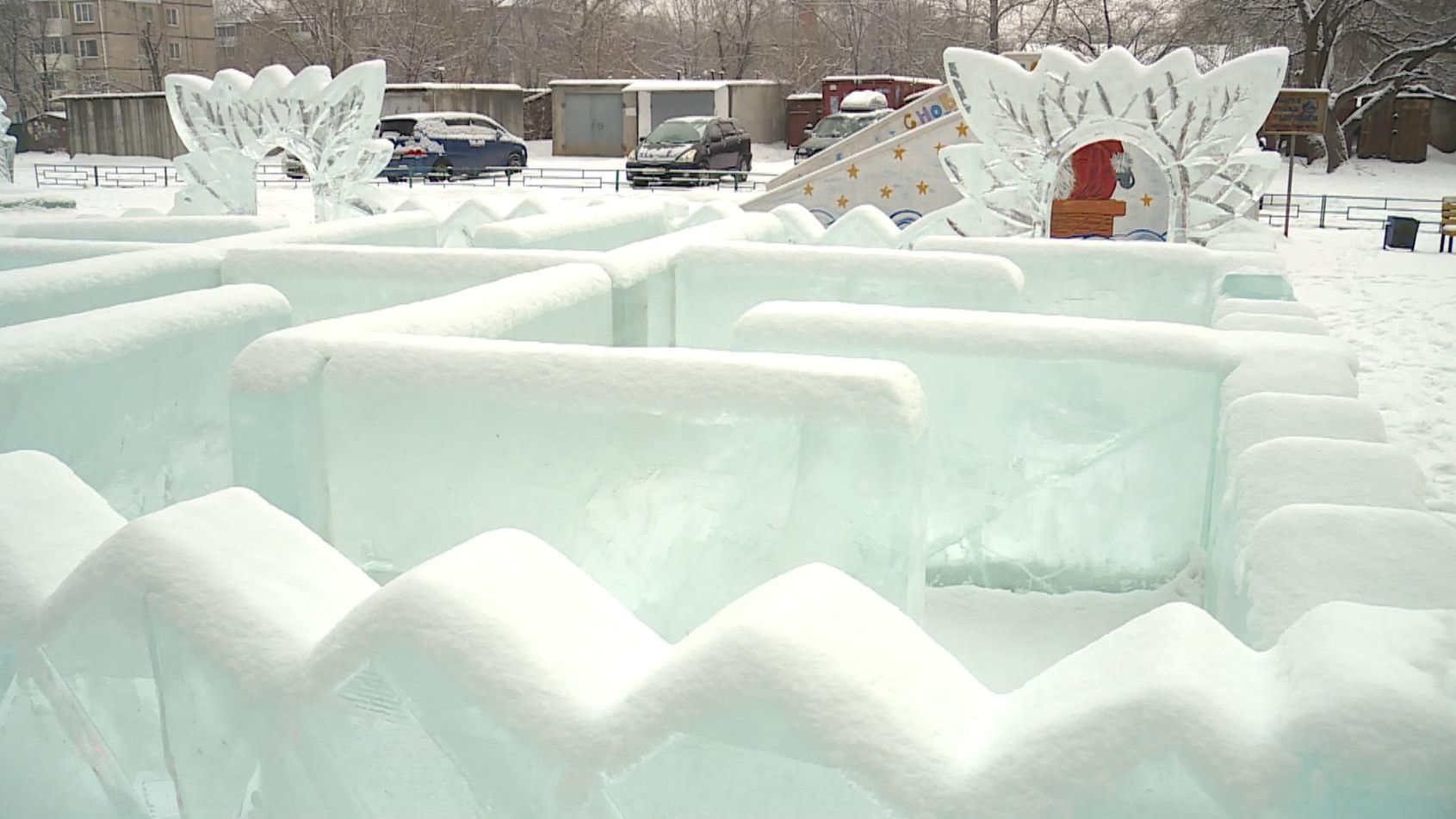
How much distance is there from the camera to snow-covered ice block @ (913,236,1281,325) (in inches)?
283

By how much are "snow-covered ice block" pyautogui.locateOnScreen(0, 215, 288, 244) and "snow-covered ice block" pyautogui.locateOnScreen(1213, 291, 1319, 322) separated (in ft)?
20.8

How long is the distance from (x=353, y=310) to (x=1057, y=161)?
19.7ft

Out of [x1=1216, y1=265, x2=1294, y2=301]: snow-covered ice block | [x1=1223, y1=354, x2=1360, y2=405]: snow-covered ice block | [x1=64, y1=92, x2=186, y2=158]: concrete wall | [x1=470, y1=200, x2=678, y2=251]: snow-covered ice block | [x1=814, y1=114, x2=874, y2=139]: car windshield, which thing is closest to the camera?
[x1=1223, y1=354, x2=1360, y2=405]: snow-covered ice block

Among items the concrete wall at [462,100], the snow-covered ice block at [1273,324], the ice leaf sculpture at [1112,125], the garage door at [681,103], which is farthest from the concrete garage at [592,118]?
the snow-covered ice block at [1273,324]

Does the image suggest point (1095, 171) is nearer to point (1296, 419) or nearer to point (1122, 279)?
point (1122, 279)

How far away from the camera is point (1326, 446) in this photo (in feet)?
12.6

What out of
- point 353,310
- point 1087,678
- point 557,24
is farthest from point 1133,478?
point 557,24

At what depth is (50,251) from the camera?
7.23m

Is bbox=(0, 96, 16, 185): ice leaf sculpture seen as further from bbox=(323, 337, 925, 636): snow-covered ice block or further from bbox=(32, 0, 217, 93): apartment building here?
bbox=(32, 0, 217, 93): apartment building

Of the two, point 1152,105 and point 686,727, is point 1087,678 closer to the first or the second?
point 686,727

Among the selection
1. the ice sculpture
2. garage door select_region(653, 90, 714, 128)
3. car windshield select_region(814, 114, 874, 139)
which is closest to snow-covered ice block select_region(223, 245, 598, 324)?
the ice sculpture

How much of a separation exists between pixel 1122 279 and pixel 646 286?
9.45 ft

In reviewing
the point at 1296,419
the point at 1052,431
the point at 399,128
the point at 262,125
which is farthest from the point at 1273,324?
the point at 399,128

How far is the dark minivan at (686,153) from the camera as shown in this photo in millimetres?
22109
